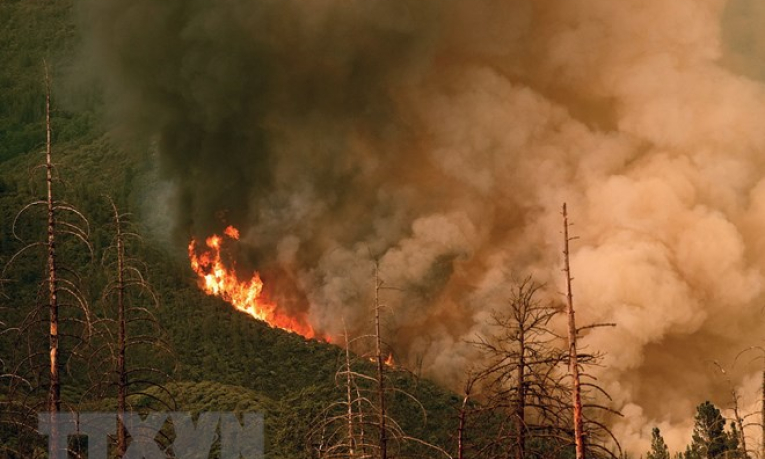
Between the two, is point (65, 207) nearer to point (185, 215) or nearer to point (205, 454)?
point (205, 454)

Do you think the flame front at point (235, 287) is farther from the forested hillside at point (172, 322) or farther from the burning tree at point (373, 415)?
the burning tree at point (373, 415)

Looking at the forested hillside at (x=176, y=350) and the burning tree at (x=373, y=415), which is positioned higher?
the forested hillside at (x=176, y=350)

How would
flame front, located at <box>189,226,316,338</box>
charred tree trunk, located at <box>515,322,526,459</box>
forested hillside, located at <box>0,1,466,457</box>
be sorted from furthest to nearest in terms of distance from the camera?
flame front, located at <box>189,226,316,338</box>
forested hillside, located at <box>0,1,466,457</box>
charred tree trunk, located at <box>515,322,526,459</box>

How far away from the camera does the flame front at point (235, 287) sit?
9800 centimetres

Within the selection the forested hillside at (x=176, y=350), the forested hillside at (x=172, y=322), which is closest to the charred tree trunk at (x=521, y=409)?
the forested hillside at (x=176, y=350)

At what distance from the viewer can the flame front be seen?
98000mm

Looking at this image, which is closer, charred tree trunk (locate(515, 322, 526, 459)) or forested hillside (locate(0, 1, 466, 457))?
charred tree trunk (locate(515, 322, 526, 459))

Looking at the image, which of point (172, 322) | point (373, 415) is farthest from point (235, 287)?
point (373, 415)

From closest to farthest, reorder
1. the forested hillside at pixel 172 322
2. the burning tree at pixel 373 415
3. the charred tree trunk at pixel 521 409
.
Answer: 1. the charred tree trunk at pixel 521 409
2. the burning tree at pixel 373 415
3. the forested hillside at pixel 172 322

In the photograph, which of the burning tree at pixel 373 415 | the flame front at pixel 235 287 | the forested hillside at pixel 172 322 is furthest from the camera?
the flame front at pixel 235 287

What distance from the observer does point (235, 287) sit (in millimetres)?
100438

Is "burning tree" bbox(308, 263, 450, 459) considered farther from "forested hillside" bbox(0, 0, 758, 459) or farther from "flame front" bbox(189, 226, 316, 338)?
"flame front" bbox(189, 226, 316, 338)

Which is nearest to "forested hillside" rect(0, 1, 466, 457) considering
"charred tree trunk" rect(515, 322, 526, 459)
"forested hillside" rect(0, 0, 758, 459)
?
"forested hillside" rect(0, 0, 758, 459)

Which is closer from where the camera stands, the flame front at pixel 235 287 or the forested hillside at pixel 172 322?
the forested hillside at pixel 172 322
